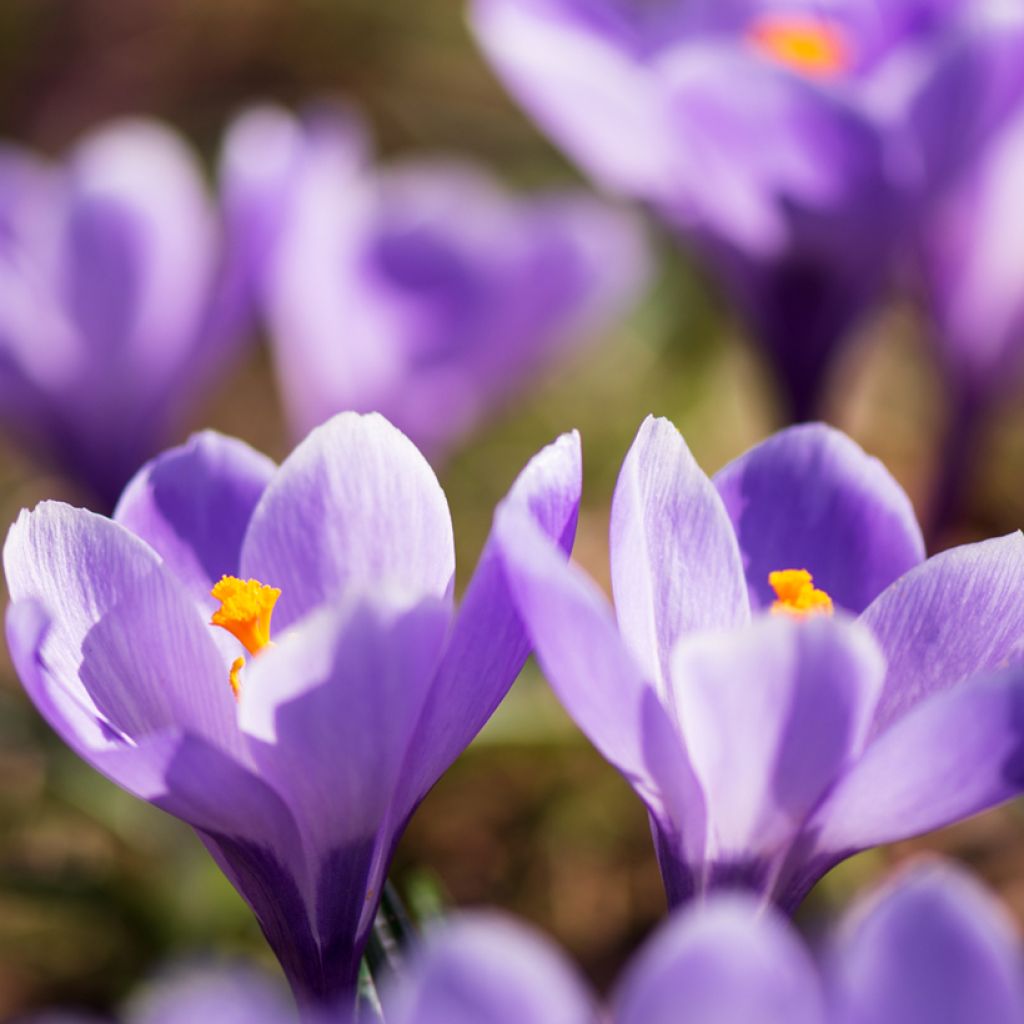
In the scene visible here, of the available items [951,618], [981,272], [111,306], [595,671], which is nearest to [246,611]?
[595,671]

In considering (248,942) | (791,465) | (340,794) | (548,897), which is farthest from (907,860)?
(340,794)

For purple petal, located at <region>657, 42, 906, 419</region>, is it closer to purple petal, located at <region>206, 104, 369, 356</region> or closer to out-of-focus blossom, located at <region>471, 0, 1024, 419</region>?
out-of-focus blossom, located at <region>471, 0, 1024, 419</region>

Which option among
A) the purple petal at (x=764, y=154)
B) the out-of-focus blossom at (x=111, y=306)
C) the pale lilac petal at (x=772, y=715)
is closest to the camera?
the pale lilac petal at (x=772, y=715)

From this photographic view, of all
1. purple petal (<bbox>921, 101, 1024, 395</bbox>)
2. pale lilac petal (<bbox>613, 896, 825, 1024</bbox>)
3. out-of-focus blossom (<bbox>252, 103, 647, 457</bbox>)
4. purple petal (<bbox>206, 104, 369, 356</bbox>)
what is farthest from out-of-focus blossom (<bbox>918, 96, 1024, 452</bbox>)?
pale lilac petal (<bbox>613, 896, 825, 1024</bbox>)

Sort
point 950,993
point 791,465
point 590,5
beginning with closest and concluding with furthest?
point 950,993, point 791,465, point 590,5

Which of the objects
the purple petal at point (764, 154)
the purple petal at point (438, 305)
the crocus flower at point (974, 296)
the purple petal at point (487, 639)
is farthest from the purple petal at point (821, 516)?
the purple petal at point (438, 305)

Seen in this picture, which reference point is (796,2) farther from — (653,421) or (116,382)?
(653,421)

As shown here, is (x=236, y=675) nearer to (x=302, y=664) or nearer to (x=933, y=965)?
(x=302, y=664)

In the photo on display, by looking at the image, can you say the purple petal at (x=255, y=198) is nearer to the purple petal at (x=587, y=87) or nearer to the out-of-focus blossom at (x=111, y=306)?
the out-of-focus blossom at (x=111, y=306)
